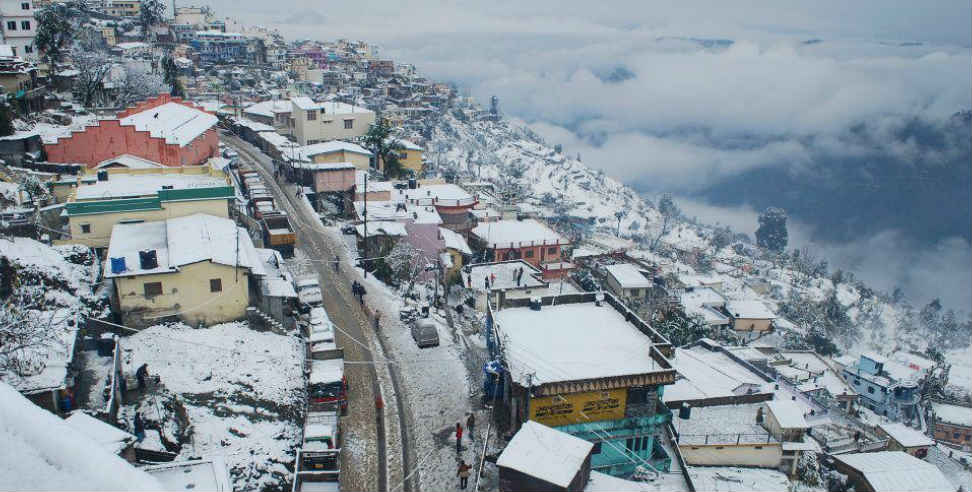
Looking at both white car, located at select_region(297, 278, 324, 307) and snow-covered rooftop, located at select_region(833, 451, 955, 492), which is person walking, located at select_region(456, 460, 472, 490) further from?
snow-covered rooftop, located at select_region(833, 451, 955, 492)

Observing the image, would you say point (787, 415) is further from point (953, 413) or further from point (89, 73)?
point (89, 73)

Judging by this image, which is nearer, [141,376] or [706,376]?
[141,376]

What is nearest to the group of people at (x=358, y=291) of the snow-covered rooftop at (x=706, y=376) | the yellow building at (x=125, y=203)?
the yellow building at (x=125, y=203)

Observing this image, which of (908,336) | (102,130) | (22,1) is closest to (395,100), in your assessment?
(22,1)

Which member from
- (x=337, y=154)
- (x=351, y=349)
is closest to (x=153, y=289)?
(x=351, y=349)

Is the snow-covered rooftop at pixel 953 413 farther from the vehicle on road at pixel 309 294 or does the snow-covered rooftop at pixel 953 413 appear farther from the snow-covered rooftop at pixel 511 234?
the vehicle on road at pixel 309 294

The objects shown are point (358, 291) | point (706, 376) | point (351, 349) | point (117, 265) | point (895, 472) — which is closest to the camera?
point (117, 265)

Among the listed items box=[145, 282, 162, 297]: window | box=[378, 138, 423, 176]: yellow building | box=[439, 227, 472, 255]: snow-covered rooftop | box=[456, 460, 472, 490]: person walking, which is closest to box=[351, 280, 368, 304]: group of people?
box=[145, 282, 162, 297]: window
